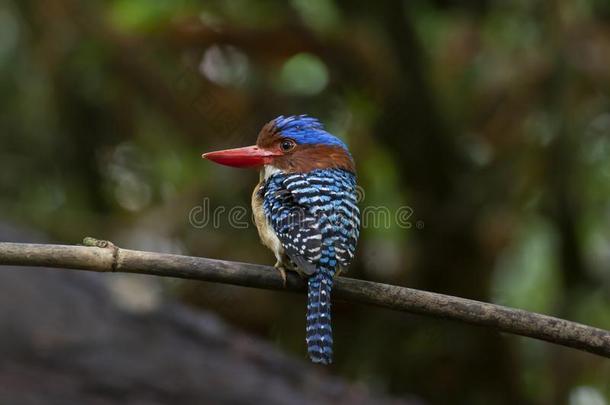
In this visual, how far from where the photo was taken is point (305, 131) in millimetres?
3320

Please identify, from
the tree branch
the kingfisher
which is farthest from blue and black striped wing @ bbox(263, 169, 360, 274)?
the tree branch

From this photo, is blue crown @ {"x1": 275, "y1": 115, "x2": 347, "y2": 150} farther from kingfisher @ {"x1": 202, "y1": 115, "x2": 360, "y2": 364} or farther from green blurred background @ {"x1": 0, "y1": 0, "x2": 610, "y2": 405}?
green blurred background @ {"x1": 0, "y1": 0, "x2": 610, "y2": 405}

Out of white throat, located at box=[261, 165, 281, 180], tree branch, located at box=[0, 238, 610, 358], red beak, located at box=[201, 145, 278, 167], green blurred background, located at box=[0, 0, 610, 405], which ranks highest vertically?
green blurred background, located at box=[0, 0, 610, 405]

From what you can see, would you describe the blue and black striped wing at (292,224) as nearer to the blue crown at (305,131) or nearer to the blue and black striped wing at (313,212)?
the blue and black striped wing at (313,212)

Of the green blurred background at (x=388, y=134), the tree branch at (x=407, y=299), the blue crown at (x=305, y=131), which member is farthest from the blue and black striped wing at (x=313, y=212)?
the green blurred background at (x=388, y=134)

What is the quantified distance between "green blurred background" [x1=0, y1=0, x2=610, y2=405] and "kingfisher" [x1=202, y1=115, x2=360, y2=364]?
185 centimetres

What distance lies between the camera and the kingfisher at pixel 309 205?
272 centimetres

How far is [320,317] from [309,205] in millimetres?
508

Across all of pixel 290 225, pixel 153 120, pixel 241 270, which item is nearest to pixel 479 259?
pixel 153 120

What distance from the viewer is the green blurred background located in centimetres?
517

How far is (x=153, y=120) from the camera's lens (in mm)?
5742

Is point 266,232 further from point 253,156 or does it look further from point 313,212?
point 253,156

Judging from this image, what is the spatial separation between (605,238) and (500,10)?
5.32 ft

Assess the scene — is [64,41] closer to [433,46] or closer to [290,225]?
[433,46]
